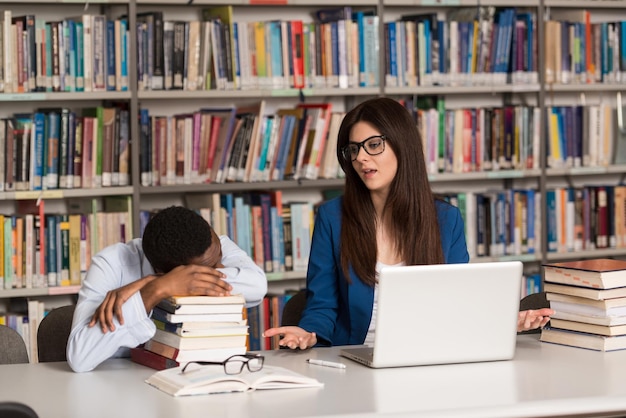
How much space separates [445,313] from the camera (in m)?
2.08

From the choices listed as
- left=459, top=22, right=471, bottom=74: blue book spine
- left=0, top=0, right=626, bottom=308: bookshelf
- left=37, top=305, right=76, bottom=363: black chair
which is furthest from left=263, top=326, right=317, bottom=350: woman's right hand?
left=459, top=22, right=471, bottom=74: blue book spine

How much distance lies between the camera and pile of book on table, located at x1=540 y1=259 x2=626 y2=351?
2.30 m

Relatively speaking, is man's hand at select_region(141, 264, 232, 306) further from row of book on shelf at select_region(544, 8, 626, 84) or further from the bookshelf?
row of book on shelf at select_region(544, 8, 626, 84)

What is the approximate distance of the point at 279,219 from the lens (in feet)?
13.0

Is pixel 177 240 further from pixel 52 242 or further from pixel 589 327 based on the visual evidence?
pixel 52 242

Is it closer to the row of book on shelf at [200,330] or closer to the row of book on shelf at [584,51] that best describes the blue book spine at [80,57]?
the row of book on shelf at [200,330]

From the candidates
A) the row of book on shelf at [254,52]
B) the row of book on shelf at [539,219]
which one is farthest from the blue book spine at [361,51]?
the row of book on shelf at [539,219]

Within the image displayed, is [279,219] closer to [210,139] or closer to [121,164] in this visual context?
[210,139]

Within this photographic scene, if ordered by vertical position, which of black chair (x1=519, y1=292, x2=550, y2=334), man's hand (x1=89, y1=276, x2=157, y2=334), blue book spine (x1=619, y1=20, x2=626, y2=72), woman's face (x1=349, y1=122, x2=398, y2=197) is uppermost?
blue book spine (x1=619, y1=20, x2=626, y2=72)

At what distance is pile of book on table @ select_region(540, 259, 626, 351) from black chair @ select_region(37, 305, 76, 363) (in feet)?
4.00

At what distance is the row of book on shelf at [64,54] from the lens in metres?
3.59

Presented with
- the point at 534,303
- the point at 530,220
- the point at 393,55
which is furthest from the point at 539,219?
the point at 534,303

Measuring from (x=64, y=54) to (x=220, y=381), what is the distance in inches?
82.0

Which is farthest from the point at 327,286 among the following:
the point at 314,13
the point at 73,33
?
the point at 314,13
